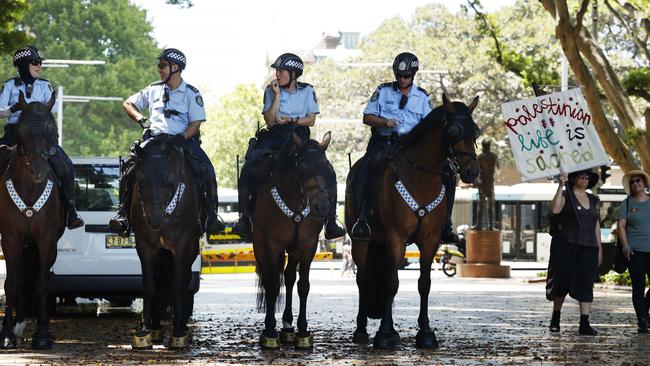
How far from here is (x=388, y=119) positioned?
1505cm

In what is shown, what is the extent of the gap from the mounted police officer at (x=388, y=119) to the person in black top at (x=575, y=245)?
107 inches

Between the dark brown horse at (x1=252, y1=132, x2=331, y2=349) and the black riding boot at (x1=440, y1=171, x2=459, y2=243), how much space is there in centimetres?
134

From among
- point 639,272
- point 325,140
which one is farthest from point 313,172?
point 639,272

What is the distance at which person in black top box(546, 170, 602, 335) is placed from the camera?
17266mm

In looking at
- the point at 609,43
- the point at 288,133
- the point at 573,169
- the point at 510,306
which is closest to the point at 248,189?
the point at 288,133

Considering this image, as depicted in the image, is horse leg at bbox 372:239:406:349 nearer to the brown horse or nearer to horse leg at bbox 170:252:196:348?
horse leg at bbox 170:252:196:348

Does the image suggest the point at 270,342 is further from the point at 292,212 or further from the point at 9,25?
the point at 9,25

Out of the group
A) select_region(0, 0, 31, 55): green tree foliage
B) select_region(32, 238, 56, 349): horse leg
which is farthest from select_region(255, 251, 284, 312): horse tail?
select_region(0, 0, 31, 55): green tree foliage

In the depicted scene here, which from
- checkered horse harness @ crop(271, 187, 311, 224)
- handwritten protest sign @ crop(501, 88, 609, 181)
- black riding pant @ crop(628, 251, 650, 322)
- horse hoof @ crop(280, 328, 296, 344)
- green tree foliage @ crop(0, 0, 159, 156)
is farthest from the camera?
green tree foliage @ crop(0, 0, 159, 156)

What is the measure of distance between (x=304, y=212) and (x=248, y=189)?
76 cm

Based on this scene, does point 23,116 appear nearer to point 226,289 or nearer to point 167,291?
point 167,291

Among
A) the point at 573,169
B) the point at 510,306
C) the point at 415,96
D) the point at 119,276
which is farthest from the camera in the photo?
the point at 510,306

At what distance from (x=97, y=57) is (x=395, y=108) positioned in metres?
56.5

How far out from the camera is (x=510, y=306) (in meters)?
23.9
